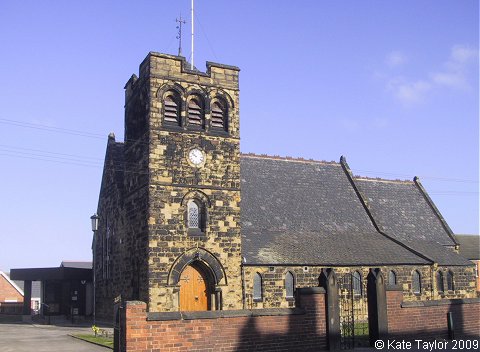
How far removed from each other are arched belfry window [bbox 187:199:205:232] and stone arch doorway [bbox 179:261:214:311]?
1562 mm

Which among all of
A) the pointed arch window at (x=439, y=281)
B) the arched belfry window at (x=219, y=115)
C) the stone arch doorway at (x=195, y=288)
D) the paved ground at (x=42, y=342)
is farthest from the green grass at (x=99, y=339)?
the pointed arch window at (x=439, y=281)

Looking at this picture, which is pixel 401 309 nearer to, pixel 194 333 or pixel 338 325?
pixel 338 325

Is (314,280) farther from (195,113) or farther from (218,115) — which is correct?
(195,113)

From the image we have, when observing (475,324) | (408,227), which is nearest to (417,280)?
(408,227)

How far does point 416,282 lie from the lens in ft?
101

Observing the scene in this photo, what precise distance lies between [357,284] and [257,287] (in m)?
6.01

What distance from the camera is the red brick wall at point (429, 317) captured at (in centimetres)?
1697

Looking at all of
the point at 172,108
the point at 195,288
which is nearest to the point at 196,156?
the point at 172,108

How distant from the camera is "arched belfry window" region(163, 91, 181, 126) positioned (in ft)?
81.1

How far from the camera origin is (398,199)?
37.2 metres

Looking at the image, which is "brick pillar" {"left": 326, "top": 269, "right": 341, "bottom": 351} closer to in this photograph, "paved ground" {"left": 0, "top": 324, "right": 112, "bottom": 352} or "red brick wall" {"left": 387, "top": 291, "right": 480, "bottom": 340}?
"red brick wall" {"left": 387, "top": 291, "right": 480, "bottom": 340}

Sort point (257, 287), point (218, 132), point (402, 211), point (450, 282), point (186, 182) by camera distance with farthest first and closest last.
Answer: point (402, 211)
point (450, 282)
point (257, 287)
point (218, 132)
point (186, 182)

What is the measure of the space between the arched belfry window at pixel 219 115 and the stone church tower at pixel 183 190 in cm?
5

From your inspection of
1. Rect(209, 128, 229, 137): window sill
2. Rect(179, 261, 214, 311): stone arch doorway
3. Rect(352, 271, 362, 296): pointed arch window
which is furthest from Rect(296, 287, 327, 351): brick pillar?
Rect(352, 271, 362, 296): pointed arch window
